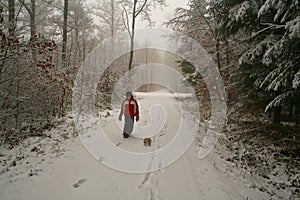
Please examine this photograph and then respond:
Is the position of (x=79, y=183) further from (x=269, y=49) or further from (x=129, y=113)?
(x=269, y=49)

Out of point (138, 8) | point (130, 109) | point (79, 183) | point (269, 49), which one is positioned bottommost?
point (79, 183)

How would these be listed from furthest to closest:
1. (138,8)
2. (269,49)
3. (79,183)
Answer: (138,8), (269,49), (79,183)

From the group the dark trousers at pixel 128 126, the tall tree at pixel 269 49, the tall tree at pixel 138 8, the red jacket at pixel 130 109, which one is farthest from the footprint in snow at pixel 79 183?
the tall tree at pixel 138 8

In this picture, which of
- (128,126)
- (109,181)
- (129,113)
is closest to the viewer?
(109,181)

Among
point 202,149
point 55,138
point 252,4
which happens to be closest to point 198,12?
point 252,4

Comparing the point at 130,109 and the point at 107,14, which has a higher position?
the point at 107,14

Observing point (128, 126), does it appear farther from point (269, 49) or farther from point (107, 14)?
point (107, 14)

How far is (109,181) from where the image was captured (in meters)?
5.39

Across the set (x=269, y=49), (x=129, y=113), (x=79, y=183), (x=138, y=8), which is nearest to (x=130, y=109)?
(x=129, y=113)

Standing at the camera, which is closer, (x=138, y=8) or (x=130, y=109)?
(x=130, y=109)

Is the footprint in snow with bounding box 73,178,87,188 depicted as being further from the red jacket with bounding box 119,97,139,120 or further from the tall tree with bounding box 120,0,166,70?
the tall tree with bounding box 120,0,166,70

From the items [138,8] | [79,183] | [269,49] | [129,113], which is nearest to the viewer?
[79,183]

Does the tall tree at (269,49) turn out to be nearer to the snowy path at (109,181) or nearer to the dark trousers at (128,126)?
the snowy path at (109,181)

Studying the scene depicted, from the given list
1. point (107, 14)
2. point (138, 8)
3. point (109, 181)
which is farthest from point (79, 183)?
point (107, 14)
